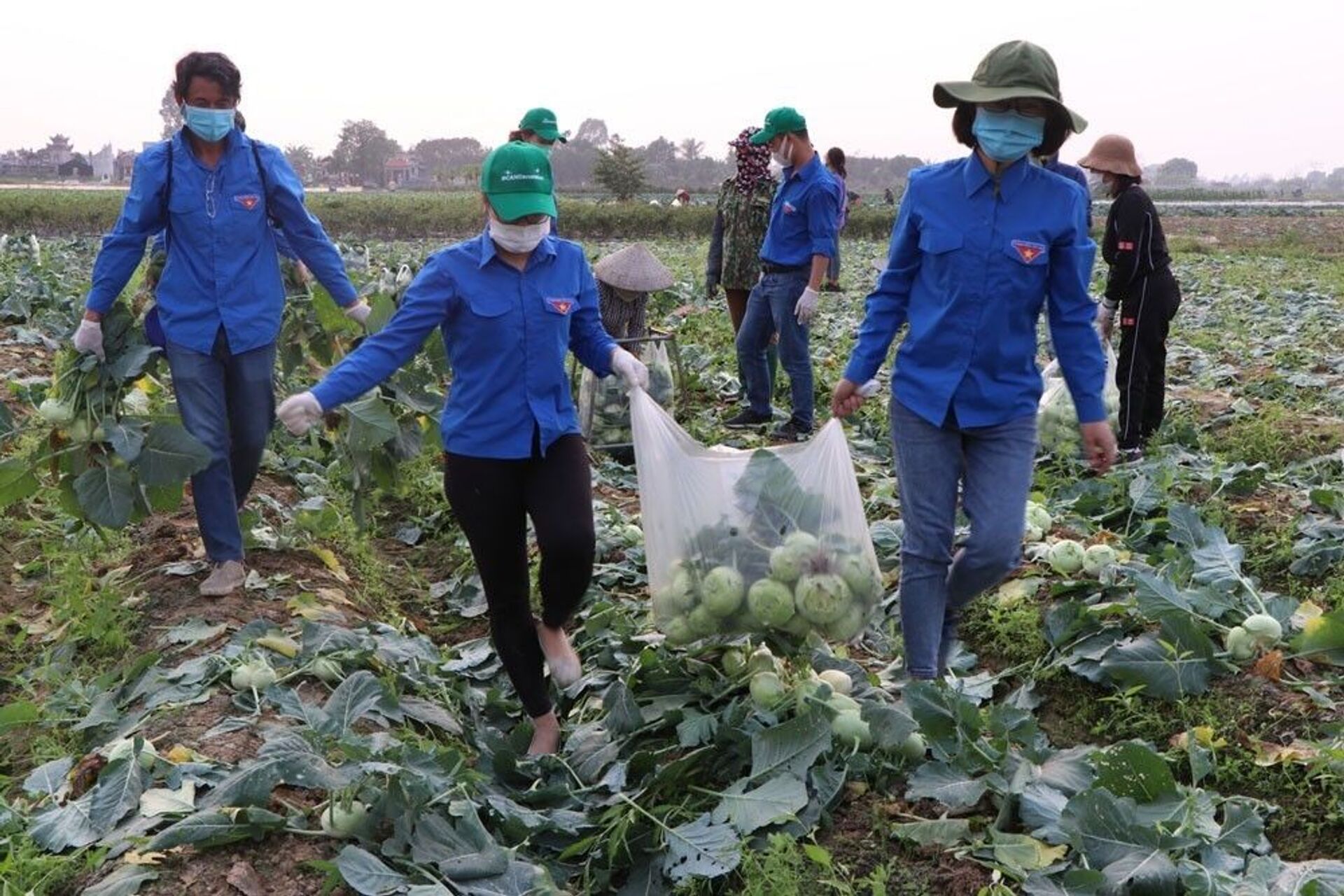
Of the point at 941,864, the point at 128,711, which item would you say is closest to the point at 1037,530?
the point at 941,864

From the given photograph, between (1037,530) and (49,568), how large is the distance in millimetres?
3936

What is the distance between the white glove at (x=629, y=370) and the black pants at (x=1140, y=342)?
3.55 meters

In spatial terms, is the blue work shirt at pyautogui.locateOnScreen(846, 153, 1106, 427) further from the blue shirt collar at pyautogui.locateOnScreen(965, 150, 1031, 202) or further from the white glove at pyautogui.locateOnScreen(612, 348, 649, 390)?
the white glove at pyautogui.locateOnScreen(612, 348, 649, 390)

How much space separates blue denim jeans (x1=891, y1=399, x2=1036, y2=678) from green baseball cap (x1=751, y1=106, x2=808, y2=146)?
3.26 metres

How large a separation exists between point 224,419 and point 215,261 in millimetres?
545

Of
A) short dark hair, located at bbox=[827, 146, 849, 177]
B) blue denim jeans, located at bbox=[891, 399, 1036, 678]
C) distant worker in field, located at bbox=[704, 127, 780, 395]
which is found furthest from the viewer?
short dark hair, located at bbox=[827, 146, 849, 177]

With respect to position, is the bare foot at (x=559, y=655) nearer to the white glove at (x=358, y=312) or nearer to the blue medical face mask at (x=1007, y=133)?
the white glove at (x=358, y=312)

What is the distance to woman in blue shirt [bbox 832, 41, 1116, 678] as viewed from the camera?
287 cm

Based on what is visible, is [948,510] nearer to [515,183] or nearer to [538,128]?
[515,183]

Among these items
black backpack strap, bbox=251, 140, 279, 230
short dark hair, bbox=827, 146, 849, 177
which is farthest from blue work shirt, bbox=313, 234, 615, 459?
short dark hair, bbox=827, 146, 849, 177

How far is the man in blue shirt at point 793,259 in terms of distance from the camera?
6.09 m

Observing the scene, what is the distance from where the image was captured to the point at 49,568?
465 cm

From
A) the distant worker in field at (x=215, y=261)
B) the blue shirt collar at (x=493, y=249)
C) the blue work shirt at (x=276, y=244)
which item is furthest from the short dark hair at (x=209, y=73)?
the blue shirt collar at (x=493, y=249)

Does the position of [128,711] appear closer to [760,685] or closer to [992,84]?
[760,685]
